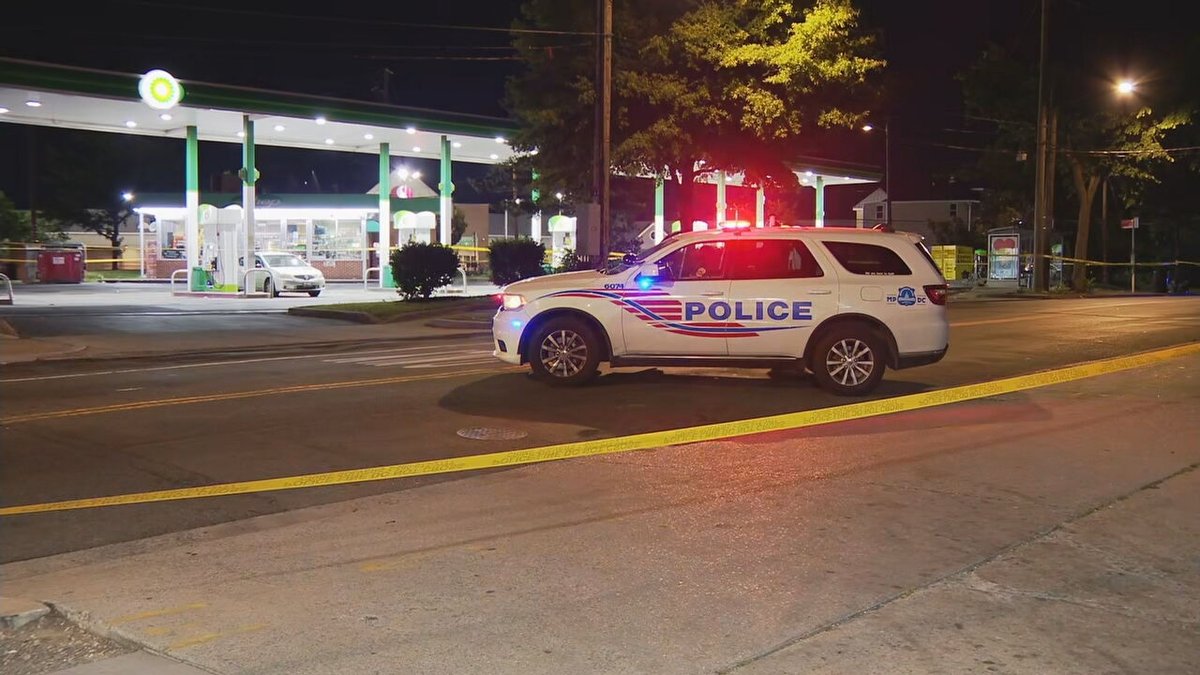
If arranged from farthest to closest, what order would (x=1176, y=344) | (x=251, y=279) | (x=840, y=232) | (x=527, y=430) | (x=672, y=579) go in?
(x=251, y=279), (x=1176, y=344), (x=840, y=232), (x=527, y=430), (x=672, y=579)

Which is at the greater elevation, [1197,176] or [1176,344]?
[1197,176]

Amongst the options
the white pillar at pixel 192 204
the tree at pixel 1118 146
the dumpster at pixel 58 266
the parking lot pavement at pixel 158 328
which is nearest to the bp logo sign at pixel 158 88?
the white pillar at pixel 192 204

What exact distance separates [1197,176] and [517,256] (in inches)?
1502

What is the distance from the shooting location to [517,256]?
2741cm

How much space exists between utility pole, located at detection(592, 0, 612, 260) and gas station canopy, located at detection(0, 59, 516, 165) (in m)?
13.8

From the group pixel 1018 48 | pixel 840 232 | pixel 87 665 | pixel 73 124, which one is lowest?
pixel 87 665

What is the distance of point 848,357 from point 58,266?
39282 millimetres

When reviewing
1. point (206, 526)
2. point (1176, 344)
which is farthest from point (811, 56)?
point (206, 526)

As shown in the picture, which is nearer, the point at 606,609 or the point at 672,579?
the point at 606,609

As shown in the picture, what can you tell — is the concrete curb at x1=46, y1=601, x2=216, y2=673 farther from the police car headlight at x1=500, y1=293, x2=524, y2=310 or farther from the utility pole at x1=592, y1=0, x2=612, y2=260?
the utility pole at x1=592, y1=0, x2=612, y2=260

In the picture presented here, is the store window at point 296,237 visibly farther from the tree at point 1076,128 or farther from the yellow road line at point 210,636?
the yellow road line at point 210,636

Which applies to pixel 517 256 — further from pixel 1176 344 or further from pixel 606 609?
pixel 606 609

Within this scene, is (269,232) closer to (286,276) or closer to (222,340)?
(286,276)

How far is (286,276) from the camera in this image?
3303cm
